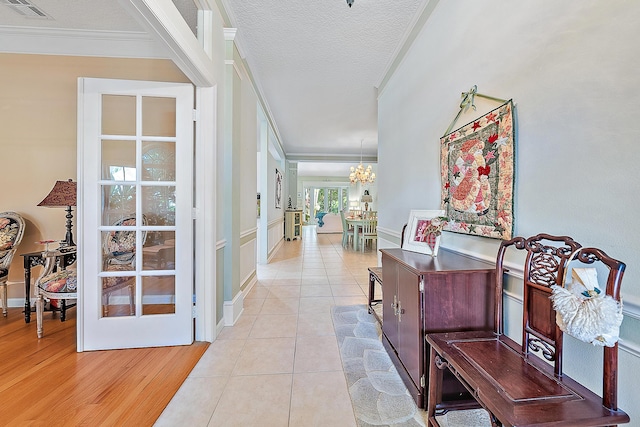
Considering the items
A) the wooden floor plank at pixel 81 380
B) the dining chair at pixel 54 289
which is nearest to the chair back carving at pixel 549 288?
the wooden floor plank at pixel 81 380

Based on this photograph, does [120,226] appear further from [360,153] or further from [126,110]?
[360,153]

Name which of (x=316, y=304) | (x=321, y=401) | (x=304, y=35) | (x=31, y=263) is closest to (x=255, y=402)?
(x=321, y=401)

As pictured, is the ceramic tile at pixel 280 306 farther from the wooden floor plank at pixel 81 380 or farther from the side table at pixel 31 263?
the side table at pixel 31 263

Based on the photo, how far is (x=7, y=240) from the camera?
245cm

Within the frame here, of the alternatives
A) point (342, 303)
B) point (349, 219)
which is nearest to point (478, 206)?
point (342, 303)

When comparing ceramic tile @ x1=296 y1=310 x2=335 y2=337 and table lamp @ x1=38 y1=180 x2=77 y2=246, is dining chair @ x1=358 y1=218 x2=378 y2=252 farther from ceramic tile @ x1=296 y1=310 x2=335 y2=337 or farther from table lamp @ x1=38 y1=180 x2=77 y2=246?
table lamp @ x1=38 y1=180 x2=77 y2=246

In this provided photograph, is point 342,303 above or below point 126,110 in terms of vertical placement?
below

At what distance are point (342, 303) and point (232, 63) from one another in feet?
9.05

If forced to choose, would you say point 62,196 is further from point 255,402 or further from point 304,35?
point 304,35

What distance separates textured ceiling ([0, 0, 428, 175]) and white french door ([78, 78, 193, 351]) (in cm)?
83

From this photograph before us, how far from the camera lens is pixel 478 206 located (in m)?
1.54

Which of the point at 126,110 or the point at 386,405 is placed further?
the point at 126,110

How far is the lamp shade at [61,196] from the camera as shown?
93.6 inches

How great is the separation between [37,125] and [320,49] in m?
3.12
